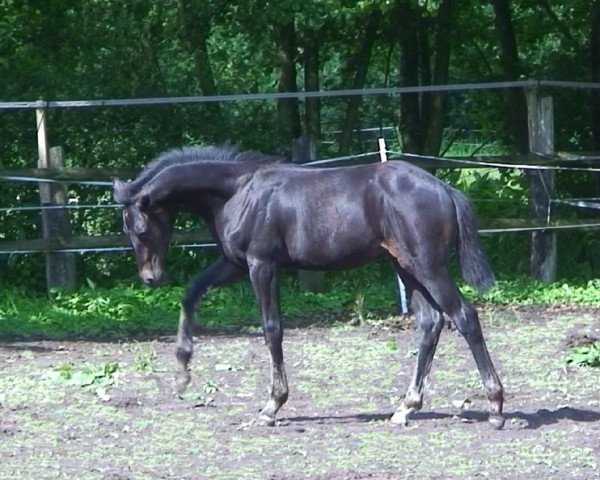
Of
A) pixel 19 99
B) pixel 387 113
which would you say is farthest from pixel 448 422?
pixel 387 113

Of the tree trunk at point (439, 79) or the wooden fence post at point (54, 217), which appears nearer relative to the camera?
the wooden fence post at point (54, 217)

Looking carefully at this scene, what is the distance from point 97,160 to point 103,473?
7882mm

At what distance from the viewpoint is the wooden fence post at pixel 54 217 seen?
13.0 m

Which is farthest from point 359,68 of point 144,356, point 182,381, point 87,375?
point 182,381

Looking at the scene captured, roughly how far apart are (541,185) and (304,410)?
6382 mm

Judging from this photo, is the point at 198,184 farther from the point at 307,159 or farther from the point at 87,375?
the point at 307,159

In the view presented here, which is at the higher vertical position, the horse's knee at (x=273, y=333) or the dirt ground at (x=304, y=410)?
the horse's knee at (x=273, y=333)

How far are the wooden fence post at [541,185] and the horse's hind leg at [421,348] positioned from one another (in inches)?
238

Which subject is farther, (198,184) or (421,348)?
(198,184)

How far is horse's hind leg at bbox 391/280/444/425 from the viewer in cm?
766

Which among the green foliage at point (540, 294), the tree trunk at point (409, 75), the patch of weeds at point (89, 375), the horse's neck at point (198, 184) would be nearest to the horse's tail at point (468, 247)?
the horse's neck at point (198, 184)

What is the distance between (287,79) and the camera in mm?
15742

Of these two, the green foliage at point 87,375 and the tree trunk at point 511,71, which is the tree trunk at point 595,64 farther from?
the green foliage at point 87,375

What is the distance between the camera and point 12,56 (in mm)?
14383
